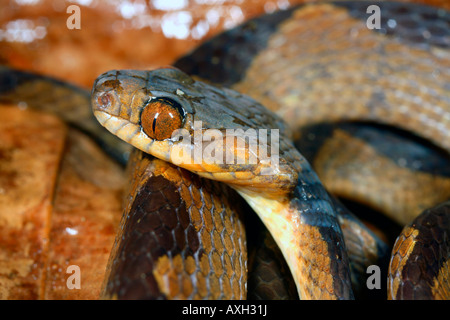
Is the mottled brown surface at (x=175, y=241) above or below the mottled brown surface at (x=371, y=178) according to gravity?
below

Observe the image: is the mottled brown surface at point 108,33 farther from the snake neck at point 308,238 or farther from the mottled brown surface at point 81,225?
the snake neck at point 308,238

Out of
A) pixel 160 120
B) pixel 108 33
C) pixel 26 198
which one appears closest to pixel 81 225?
pixel 26 198

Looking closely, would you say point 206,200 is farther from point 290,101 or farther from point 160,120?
point 290,101

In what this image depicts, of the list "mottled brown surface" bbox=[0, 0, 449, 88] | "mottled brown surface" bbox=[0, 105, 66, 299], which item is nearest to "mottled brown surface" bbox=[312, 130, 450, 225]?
"mottled brown surface" bbox=[0, 0, 449, 88]

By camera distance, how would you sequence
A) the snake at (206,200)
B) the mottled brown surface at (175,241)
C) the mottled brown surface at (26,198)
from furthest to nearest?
the mottled brown surface at (26,198) < the snake at (206,200) < the mottled brown surface at (175,241)

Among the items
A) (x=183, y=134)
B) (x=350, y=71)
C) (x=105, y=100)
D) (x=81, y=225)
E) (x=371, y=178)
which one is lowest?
(x=81, y=225)

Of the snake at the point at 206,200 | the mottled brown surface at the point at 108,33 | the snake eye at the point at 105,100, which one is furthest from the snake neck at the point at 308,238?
the mottled brown surface at the point at 108,33
